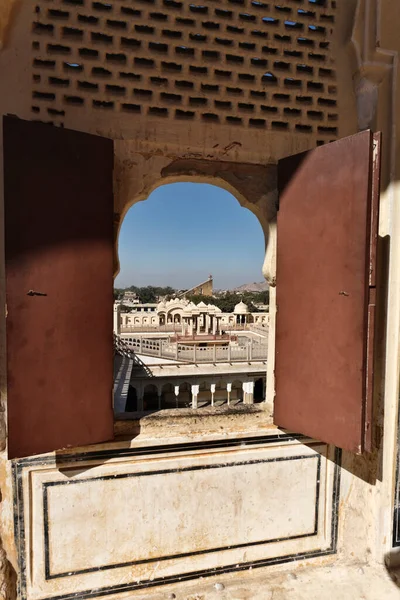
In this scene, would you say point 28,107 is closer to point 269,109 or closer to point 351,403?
point 269,109

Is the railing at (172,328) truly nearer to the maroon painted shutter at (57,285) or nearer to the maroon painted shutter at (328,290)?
the maroon painted shutter at (328,290)

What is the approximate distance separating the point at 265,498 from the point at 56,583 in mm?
1369

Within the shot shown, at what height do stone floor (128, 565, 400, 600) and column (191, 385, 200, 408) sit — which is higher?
stone floor (128, 565, 400, 600)

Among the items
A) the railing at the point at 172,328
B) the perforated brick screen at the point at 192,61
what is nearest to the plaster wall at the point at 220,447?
the perforated brick screen at the point at 192,61

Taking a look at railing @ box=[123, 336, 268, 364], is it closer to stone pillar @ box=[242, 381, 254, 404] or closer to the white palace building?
stone pillar @ box=[242, 381, 254, 404]

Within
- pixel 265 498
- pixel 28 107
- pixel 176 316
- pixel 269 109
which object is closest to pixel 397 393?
pixel 265 498

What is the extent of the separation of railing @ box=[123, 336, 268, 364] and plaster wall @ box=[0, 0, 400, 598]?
34.3 feet

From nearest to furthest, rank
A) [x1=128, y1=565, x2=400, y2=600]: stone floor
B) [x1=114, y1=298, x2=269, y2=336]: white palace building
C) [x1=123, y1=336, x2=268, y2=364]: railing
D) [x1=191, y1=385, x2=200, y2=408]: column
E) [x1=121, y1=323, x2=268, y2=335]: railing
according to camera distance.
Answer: [x1=128, y1=565, x2=400, y2=600]: stone floor → [x1=191, y1=385, x2=200, y2=408]: column → [x1=123, y1=336, x2=268, y2=364]: railing → [x1=121, y1=323, x2=268, y2=335]: railing → [x1=114, y1=298, x2=269, y2=336]: white palace building

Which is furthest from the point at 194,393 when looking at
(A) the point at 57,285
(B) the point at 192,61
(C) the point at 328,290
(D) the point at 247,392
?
(B) the point at 192,61

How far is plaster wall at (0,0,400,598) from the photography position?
79.0 inches

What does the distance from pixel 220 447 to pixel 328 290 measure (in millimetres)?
1210

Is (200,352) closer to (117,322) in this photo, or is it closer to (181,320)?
(117,322)

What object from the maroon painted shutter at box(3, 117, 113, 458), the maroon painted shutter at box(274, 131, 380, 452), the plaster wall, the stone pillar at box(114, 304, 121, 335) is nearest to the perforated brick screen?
the plaster wall

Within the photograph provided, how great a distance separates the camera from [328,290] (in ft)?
6.46
